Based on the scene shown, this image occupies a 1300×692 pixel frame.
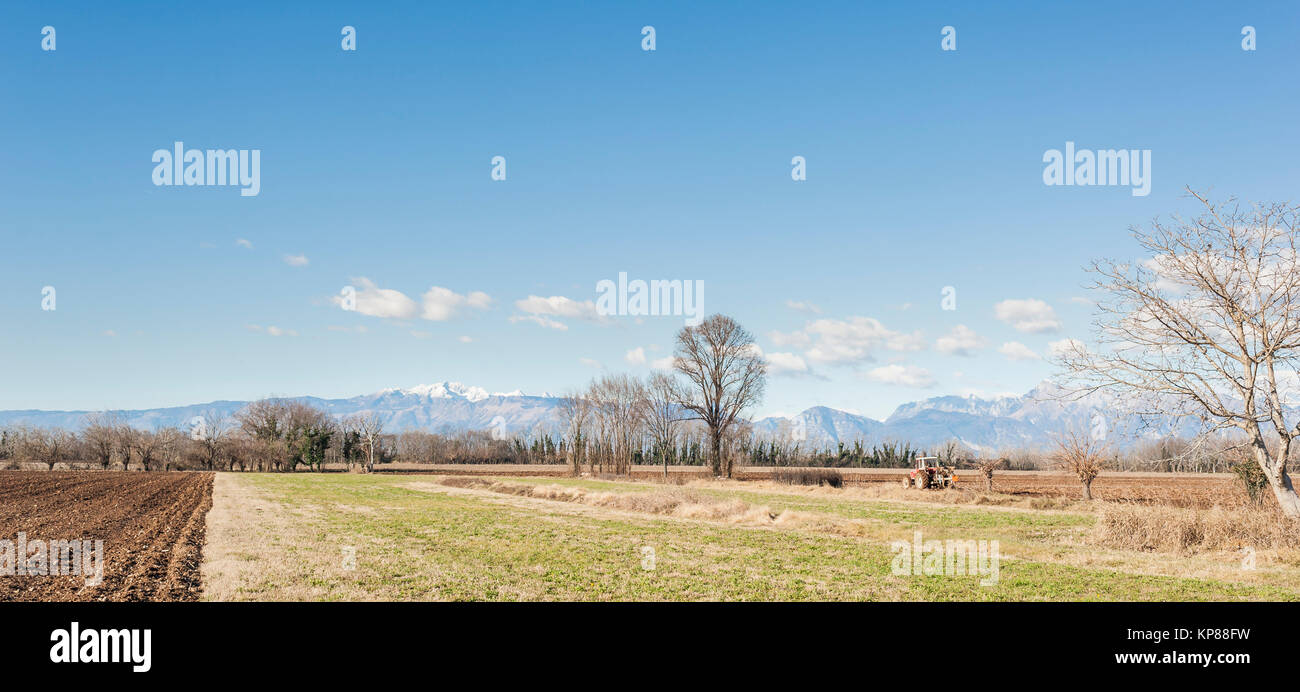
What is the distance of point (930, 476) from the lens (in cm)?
4456

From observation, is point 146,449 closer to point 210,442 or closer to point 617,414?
point 210,442

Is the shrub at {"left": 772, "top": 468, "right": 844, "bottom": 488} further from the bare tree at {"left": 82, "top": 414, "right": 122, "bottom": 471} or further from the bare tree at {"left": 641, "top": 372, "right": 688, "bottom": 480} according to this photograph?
the bare tree at {"left": 82, "top": 414, "right": 122, "bottom": 471}

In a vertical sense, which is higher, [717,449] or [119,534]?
[119,534]

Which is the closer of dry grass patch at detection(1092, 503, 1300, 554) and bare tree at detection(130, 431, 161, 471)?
dry grass patch at detection(1092, 503, 1300, 554)

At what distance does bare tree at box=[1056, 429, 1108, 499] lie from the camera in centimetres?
3597

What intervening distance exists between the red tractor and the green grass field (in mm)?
16200

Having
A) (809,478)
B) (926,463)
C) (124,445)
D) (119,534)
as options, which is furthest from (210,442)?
(926,463)

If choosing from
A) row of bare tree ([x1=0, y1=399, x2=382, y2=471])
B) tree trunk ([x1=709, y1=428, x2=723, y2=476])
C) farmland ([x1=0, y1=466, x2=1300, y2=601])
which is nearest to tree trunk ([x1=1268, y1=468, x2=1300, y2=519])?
farmland ([x1=0, y1=466, x2=1300, y2=601])

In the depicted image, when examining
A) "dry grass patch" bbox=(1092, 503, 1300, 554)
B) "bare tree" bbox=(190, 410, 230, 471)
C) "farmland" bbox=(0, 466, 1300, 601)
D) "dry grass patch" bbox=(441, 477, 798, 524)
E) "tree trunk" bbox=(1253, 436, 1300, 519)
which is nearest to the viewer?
"farmland" bbox=(0, 466, 1300, 601)

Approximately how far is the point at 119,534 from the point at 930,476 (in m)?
41.0

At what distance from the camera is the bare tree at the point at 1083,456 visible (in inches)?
1416

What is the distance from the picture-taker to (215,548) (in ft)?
57.5
